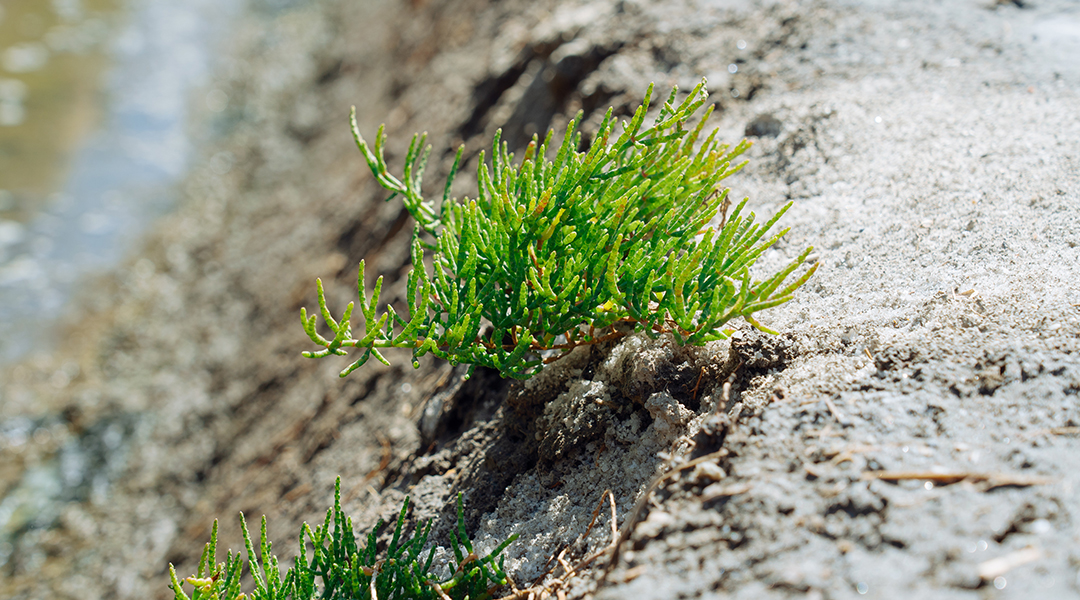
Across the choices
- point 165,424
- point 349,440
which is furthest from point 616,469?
point 165,424

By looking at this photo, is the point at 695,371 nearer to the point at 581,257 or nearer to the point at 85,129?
the point at 581,257

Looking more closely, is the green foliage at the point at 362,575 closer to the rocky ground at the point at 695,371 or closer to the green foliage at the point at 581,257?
the rocky ground at the point at 695,371

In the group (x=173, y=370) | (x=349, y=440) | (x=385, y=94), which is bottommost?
(x=349, y=440)

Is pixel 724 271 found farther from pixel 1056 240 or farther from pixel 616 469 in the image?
pixel 1056 240

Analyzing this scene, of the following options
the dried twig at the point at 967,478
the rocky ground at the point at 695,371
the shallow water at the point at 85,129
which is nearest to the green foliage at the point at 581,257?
the rocky ground at the point at 695,371

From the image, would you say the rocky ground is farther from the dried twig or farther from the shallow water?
the shallow water

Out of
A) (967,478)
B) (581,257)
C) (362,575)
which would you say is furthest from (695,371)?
(362,575)
